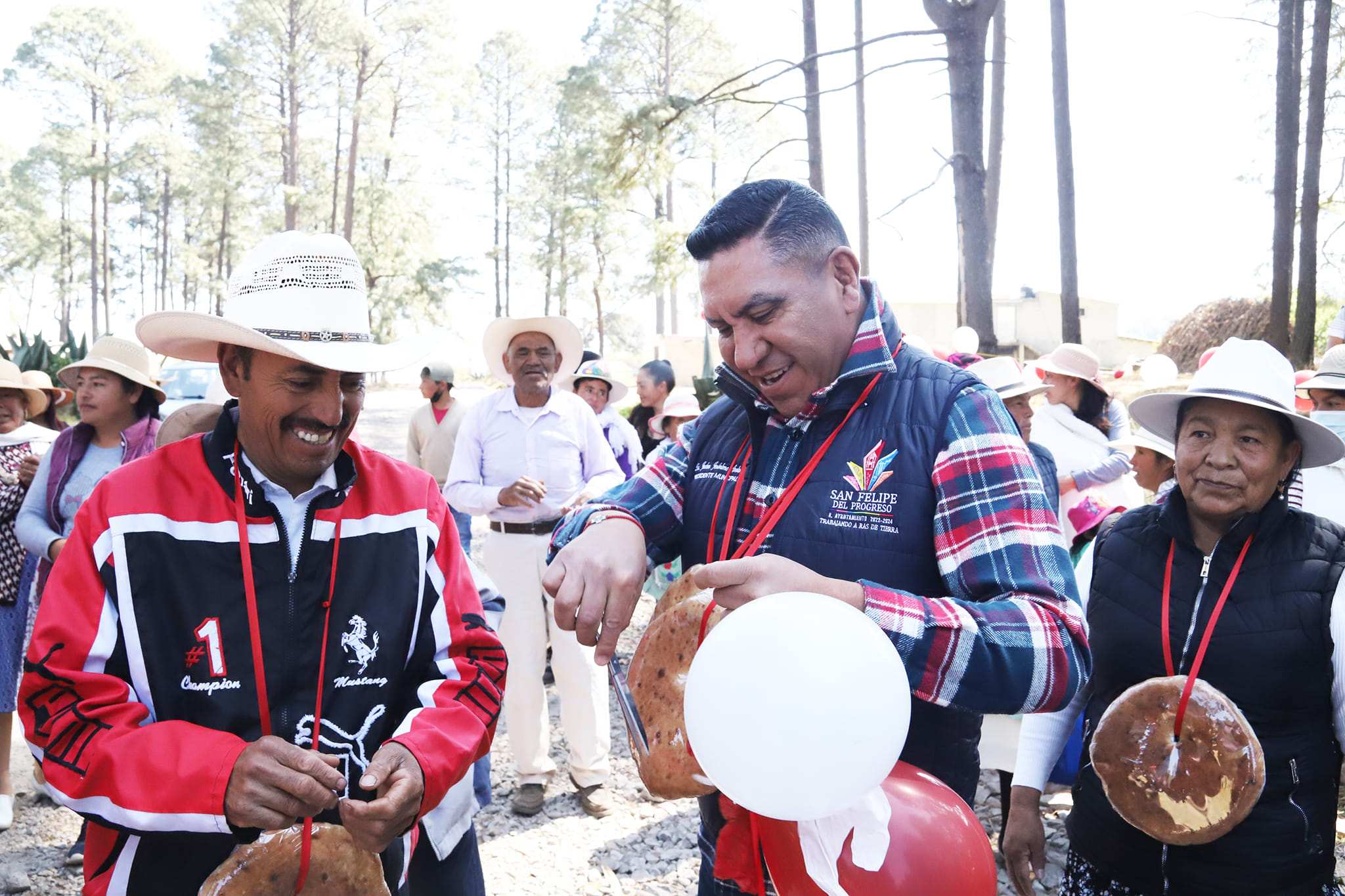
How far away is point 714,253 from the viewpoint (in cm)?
153

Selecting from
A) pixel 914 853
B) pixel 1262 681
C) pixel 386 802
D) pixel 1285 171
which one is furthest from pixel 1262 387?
pixel 1285 171

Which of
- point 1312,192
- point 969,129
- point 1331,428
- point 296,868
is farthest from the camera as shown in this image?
point 1312,192

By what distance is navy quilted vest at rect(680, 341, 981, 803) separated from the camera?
4.80 feet

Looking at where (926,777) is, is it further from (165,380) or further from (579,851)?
(165,380)

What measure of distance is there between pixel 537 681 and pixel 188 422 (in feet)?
7.28

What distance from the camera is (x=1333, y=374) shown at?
12.9 ft

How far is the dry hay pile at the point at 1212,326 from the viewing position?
18562 millimetres

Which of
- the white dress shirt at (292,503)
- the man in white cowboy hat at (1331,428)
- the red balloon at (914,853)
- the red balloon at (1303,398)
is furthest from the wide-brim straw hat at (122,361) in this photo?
the red balloon at (1303,398)

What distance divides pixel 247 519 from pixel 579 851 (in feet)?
9.13

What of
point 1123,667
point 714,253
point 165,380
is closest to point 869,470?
point 714,253

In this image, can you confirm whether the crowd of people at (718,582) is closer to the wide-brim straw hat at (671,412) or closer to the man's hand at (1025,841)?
the man's hand at (1025,841)

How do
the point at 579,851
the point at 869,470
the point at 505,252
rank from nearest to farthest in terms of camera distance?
the point at 869,470
the point at 579,851
the point at 505,252

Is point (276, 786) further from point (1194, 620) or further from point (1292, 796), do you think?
point (1292, 796)

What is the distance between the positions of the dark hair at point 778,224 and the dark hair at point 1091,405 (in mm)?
4552
